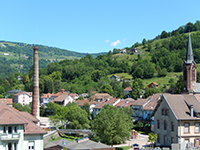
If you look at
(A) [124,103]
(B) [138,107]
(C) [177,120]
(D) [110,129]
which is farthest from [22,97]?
(C) [177,120]

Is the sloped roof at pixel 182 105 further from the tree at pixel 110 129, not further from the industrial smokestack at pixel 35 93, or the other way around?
the industrial smokestack at pixel 35 93

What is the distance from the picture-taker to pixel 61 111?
91938 mm

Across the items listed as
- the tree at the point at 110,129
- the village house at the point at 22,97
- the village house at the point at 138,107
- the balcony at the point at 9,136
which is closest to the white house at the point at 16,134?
the balcony at the point at 9,136

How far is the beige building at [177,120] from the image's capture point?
43500 mm

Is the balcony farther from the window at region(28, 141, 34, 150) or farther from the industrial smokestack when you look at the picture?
the industrial smokestack

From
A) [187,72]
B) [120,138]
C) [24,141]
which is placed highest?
[187,72]

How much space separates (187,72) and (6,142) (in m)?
60.7

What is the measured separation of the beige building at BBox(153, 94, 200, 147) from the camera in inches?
1713

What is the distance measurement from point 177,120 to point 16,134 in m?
21.0

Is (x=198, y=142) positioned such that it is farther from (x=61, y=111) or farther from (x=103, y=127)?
(x=61, y=111)

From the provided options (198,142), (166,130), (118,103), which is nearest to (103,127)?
(166,130)

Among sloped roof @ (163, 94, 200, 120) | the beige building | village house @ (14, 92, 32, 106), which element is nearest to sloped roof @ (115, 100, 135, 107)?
the beige building

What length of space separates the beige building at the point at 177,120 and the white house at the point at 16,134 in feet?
61.2

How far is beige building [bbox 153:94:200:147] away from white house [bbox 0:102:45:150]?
18.7m
